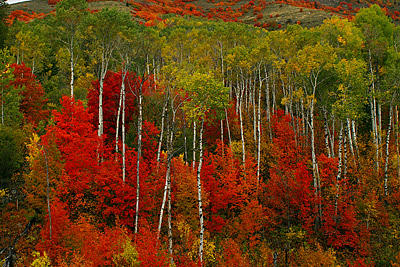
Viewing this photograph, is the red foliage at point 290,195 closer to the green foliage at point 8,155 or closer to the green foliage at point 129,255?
the green foliage at point 129,255

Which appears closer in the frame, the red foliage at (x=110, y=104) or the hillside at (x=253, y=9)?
the red foliage at (x=110, y=104)

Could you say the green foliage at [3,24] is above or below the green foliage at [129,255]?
above

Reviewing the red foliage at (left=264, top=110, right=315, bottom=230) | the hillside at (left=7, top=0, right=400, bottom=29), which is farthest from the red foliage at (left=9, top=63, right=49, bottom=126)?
the hillside at (left=7, top=0, right=400, bottom=29)

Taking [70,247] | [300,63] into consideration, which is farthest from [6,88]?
[300,63]

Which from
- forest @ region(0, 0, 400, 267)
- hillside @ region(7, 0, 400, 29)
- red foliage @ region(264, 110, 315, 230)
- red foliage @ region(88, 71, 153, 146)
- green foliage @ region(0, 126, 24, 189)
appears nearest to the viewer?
forest @ region(0, 0, 400, 267)

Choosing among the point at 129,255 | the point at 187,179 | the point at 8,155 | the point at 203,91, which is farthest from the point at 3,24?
the point at 129,255

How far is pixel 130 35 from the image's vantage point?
31.4m

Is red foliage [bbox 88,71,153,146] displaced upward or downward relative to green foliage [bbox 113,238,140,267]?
upward

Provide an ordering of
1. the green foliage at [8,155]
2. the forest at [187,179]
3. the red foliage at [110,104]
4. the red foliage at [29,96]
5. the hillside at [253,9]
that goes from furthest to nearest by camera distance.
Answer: the hillside at [253,9] → the red foliage at [110,104] → the red foliage at [29,96] → the green foliage at [8,155] → the forest at [187,179]

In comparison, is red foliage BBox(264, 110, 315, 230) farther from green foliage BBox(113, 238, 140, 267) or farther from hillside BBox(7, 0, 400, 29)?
hillside BBox(7, 0, 400, 29)

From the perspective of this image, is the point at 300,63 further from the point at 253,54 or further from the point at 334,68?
the point at 253,54

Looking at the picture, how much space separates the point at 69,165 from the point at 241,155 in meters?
18.3

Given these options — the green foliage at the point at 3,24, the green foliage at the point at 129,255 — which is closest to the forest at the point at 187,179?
the green foliage at the point at 129,255

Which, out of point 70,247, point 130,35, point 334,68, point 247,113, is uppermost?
point 130,35
